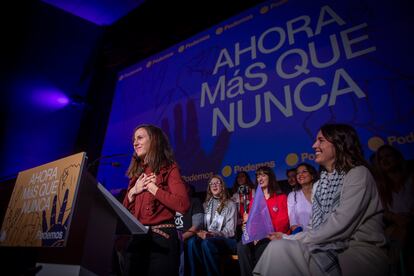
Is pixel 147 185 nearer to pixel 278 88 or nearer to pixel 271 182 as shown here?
pixel 271 182

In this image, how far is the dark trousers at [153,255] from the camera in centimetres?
136

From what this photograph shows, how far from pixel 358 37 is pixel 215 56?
211 cm

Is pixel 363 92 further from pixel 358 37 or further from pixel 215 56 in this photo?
pixel 215 56

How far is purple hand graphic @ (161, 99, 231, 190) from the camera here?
3865 millimetres

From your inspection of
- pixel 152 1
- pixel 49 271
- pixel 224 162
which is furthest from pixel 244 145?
pixel 152 1

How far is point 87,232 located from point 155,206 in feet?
1.32

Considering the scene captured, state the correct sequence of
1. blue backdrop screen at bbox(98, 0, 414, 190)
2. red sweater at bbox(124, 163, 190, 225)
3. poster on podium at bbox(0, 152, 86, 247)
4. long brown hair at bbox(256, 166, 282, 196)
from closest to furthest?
poster on podium at bbox(0, 152, 86, 247), red sweater at bbox(124, 163, 190, 225), blue backdrop screen at bbox(98, 0, 414, 190), long brown hair at bbox(256, 166, 282, 196)

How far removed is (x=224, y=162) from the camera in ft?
12.4

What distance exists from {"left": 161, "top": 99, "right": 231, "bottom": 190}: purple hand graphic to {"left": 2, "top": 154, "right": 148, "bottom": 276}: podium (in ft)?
8.41

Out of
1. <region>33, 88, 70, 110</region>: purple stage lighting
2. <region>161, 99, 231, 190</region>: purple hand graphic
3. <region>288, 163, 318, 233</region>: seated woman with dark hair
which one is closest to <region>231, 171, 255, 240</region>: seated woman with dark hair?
<region>161, 99, 231, 190</region>: purple hand graphic

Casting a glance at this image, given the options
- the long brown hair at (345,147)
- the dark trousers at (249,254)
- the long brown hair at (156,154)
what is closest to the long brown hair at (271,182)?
the dark trousers at (249,254)

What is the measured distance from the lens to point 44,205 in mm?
1234

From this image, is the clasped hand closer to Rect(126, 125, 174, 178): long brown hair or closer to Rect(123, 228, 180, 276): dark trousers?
Rect(126, 125, 174, 178): long brown hair

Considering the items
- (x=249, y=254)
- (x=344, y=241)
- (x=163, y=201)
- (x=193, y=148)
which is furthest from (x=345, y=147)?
(x=193, y=148)
